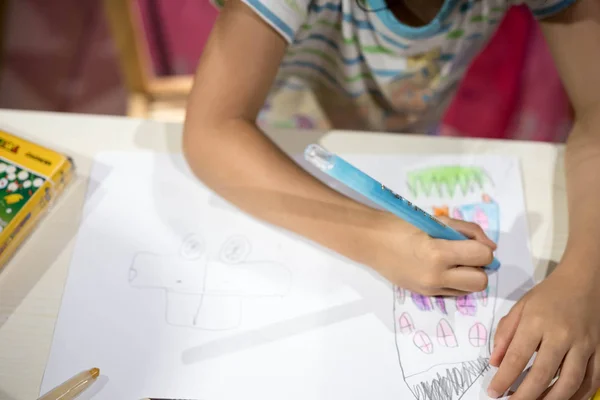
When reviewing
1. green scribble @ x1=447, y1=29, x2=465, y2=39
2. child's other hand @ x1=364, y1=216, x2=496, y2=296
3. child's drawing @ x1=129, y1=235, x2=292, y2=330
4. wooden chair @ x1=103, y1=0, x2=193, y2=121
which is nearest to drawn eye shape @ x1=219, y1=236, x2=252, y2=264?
child's drawing @ x1=129, y1=235, x2=292, y2=330

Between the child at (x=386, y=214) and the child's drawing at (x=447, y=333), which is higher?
the child at (x=386, y=214)

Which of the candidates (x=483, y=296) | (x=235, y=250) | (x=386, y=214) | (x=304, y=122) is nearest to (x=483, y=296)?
(x=483, y=296)

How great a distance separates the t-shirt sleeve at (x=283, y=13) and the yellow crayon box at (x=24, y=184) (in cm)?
21

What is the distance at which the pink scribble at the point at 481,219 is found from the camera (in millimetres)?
500

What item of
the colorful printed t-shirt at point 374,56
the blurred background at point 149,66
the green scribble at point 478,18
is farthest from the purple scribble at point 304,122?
the blurred background at point 149,66

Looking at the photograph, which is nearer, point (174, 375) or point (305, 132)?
point (174, 375)

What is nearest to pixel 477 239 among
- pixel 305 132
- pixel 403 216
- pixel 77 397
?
pixel 403 216

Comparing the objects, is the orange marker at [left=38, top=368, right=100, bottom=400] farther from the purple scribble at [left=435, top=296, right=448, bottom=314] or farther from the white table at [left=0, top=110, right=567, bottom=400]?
the purple scribble at [left=435, top=296, right=448, bottom=314]

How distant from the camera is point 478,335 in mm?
450

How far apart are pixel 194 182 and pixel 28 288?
0.53 ft

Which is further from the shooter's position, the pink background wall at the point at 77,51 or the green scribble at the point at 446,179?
the pink background wall at the point at 77,51

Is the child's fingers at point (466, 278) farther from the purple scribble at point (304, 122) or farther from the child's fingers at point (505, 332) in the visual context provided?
the purple scribble at point (304, 122)

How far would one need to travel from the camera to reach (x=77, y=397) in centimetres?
42

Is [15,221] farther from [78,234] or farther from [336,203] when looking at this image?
[336,203]
